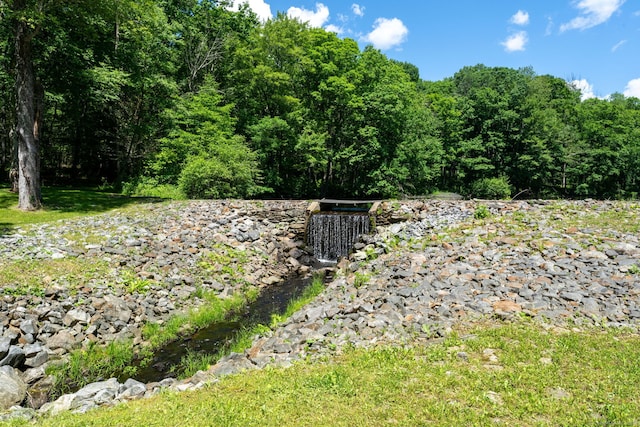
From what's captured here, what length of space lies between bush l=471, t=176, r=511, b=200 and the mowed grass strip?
29.4 metres

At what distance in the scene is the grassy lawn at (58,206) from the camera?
42.8ft

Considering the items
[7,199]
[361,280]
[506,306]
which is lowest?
[361,280]

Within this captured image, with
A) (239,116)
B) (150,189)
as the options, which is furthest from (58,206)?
(239,116)

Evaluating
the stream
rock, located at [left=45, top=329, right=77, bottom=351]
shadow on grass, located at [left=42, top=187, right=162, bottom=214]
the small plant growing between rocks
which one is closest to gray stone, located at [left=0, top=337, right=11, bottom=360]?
rock, located at [left=45, top=329, right=77, bottom=351]

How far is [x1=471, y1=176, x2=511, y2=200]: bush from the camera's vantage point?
108ft

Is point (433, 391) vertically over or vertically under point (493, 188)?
under

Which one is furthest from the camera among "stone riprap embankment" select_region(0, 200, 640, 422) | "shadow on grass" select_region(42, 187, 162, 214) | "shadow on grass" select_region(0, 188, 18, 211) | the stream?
"shadow on grass" select_region(42, 187, 162, 214)

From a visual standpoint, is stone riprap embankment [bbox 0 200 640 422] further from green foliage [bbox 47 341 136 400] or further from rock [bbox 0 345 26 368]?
green foliage [bbox 47 341 136 400]

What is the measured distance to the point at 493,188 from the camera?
108ft

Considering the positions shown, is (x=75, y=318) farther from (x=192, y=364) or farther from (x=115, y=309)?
(x=192, y=364)

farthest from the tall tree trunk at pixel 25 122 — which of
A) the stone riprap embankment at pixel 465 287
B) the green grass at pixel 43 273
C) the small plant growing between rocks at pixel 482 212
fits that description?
the small plant growing between rocks at pixel 482 212

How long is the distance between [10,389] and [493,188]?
3408 centimetres

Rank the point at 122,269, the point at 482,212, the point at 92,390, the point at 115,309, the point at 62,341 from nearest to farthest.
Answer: the point at 92,390 → the point at 62,341 → the point at 115,309 → the point at 122,269 → the point at 482,212

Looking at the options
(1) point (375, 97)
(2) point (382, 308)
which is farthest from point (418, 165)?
(2) point (382, 308)
